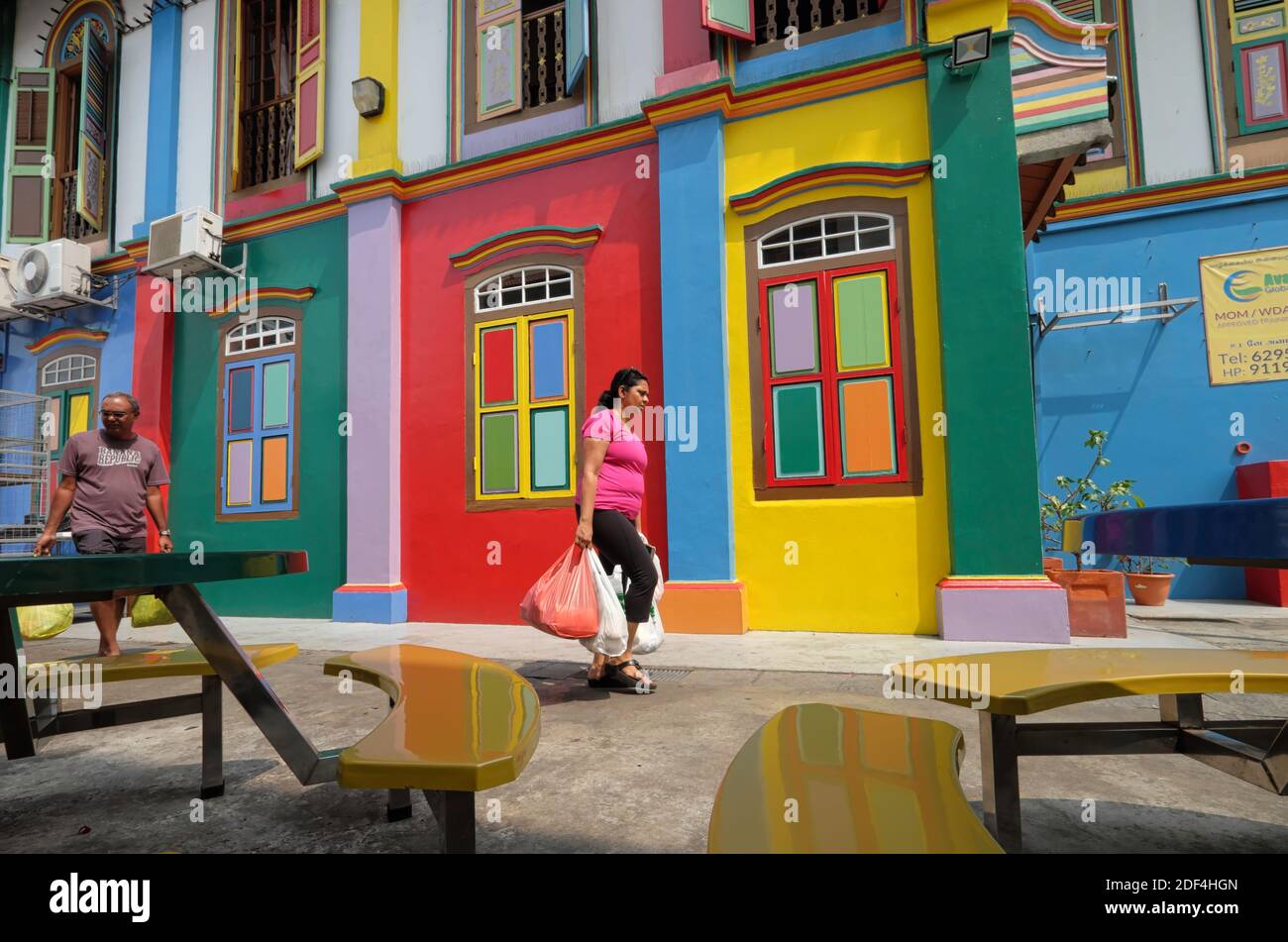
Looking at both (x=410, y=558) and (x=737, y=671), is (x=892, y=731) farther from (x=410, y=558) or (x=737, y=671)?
(x=410, y=558)

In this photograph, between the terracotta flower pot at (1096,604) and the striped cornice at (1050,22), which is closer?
the terracotta flower pot at (1096,604)

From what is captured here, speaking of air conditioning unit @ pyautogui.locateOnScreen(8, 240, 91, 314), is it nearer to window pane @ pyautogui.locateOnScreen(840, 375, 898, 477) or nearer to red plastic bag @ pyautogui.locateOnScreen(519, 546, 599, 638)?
red plastic bag @ pyautogui.locateOnScreen(519, 546, 599, 638)

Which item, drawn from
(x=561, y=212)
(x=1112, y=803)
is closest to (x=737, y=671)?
(x=1112, y=803)

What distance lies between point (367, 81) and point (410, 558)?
5164 mm

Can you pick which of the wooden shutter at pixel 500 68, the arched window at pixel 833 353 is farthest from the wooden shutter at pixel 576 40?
the arched window at pixel 833 353

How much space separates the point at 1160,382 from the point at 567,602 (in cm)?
832

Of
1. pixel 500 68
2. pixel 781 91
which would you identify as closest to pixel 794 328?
pixel 781 91

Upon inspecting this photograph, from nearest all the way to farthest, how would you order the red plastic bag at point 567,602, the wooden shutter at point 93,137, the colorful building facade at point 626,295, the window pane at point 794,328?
the red plastic bag at point 567,602
the colorful building facade at point 626,295
the window pane at point 794,328
the wooden shutter at point 93,137

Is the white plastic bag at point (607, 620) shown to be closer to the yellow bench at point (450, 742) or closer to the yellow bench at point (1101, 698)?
the yellow bench at point (450, 742)

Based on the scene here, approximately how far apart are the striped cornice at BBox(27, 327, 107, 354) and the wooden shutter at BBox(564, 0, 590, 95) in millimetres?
7195

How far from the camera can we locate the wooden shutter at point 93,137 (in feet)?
30.4

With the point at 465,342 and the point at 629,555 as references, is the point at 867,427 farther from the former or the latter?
the point at 465,342

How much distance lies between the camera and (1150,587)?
23.4 feet

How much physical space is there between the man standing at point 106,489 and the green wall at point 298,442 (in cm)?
302
